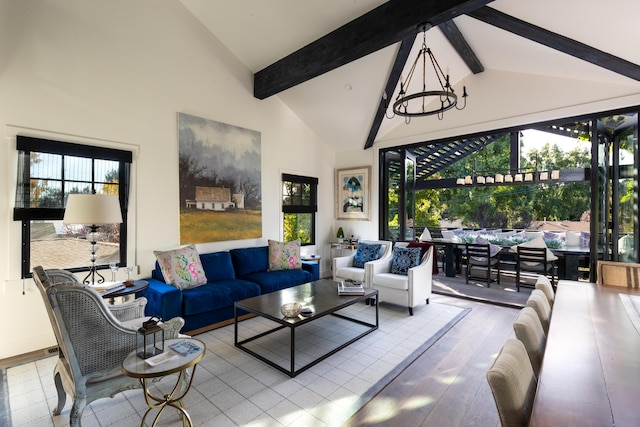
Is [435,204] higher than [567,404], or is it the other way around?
[435,204]

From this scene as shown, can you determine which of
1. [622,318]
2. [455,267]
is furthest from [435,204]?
[622,318]

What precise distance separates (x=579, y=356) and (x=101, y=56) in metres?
4.75

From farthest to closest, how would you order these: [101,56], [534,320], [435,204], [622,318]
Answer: [435,204]
[101,56]
[622,318]
[534,320]

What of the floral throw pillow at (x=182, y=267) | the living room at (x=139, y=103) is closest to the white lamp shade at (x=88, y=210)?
the living room at (x=139, y=103)

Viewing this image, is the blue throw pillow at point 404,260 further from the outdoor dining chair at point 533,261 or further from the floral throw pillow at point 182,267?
the floral throw pillow at point 182,267

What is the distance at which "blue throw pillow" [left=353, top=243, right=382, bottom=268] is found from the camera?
4969mm

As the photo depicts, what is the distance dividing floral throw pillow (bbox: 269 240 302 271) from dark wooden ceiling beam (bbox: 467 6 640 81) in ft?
12.5

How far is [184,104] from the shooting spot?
4227 millimetres

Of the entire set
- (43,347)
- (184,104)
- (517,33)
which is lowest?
(43,347)

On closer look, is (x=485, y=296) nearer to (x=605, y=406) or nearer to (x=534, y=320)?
(x=534, y=320)

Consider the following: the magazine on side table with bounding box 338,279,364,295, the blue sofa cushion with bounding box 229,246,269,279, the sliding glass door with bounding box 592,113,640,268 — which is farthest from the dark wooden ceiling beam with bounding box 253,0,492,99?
the sliding glass door with bounding box 592,113,640,268

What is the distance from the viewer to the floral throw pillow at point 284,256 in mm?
A: 4871

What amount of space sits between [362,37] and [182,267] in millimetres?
3378

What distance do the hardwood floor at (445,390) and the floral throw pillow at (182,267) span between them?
2.47 meters
